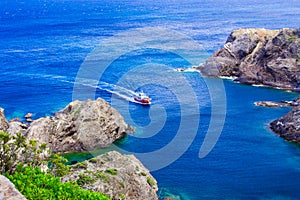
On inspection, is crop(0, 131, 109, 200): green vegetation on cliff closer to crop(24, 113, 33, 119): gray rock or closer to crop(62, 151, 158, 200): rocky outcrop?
crop(62, 151, 158, 200): rocky outcrop

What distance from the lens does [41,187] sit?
32.2 meters

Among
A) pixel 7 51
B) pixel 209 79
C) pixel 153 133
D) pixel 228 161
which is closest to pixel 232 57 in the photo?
pixel 209 79

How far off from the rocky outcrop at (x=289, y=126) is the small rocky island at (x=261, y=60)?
1408 cm

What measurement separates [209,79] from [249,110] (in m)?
25.1

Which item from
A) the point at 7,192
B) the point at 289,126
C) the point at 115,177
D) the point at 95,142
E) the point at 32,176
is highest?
the point at 7,192

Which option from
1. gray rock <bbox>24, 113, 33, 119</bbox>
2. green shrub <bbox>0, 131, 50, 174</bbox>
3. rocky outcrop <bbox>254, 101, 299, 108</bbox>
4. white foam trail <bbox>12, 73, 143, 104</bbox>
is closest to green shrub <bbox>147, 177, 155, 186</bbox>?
green shrub <bbox>0, 131, 50, 174</bbox>

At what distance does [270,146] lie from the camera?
77.5 m

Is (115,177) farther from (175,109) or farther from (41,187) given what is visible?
(175,109)

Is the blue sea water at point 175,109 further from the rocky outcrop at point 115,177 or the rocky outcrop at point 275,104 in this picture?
the rocky outcrop at point 115,177

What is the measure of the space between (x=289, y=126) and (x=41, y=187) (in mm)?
59346

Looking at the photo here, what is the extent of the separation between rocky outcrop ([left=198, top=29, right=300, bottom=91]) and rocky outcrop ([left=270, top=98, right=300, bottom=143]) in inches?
1061

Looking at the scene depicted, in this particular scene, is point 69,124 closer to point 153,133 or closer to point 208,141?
point 153,133

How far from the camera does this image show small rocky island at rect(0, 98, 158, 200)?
4794 centimetres

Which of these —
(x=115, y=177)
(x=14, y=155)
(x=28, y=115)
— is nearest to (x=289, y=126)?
(x=115, y=177)
